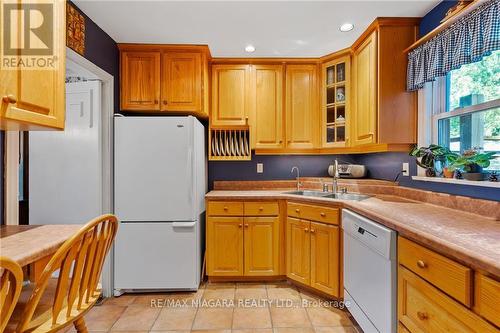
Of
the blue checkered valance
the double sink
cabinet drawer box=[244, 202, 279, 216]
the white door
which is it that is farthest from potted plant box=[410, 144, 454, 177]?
the white door

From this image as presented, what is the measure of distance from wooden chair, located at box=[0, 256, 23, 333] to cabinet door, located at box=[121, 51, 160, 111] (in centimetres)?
205

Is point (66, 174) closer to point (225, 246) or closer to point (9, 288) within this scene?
point (225, 246)

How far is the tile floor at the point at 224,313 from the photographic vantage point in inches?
75.2

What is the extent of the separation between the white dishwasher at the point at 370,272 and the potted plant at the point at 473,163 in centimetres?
65

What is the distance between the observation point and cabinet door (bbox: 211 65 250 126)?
2826mm

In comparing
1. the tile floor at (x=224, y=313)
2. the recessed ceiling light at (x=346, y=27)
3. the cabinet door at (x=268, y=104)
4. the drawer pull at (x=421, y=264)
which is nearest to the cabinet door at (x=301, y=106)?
the cabinet door at (x=268, y=104)

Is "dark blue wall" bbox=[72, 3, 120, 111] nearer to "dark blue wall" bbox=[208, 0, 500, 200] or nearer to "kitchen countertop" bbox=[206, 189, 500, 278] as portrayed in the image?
"dark blue wall" bbox=[208, 0, 500, 200]

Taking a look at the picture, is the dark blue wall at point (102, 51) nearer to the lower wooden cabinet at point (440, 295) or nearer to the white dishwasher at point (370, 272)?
the white dishwasher at point (370, 272)

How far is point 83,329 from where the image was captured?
1.15 m

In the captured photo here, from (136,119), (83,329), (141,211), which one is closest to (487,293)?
(83,329)

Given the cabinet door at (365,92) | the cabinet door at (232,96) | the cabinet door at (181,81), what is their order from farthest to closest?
the cabinet door at (232,96) < the cabinet door at (181,81) < the cabinet door at (365,92)

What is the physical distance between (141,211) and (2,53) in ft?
5.31

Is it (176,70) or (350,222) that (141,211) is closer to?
(176,70)

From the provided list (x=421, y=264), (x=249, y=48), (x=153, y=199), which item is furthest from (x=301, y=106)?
(x=421, y=264)
